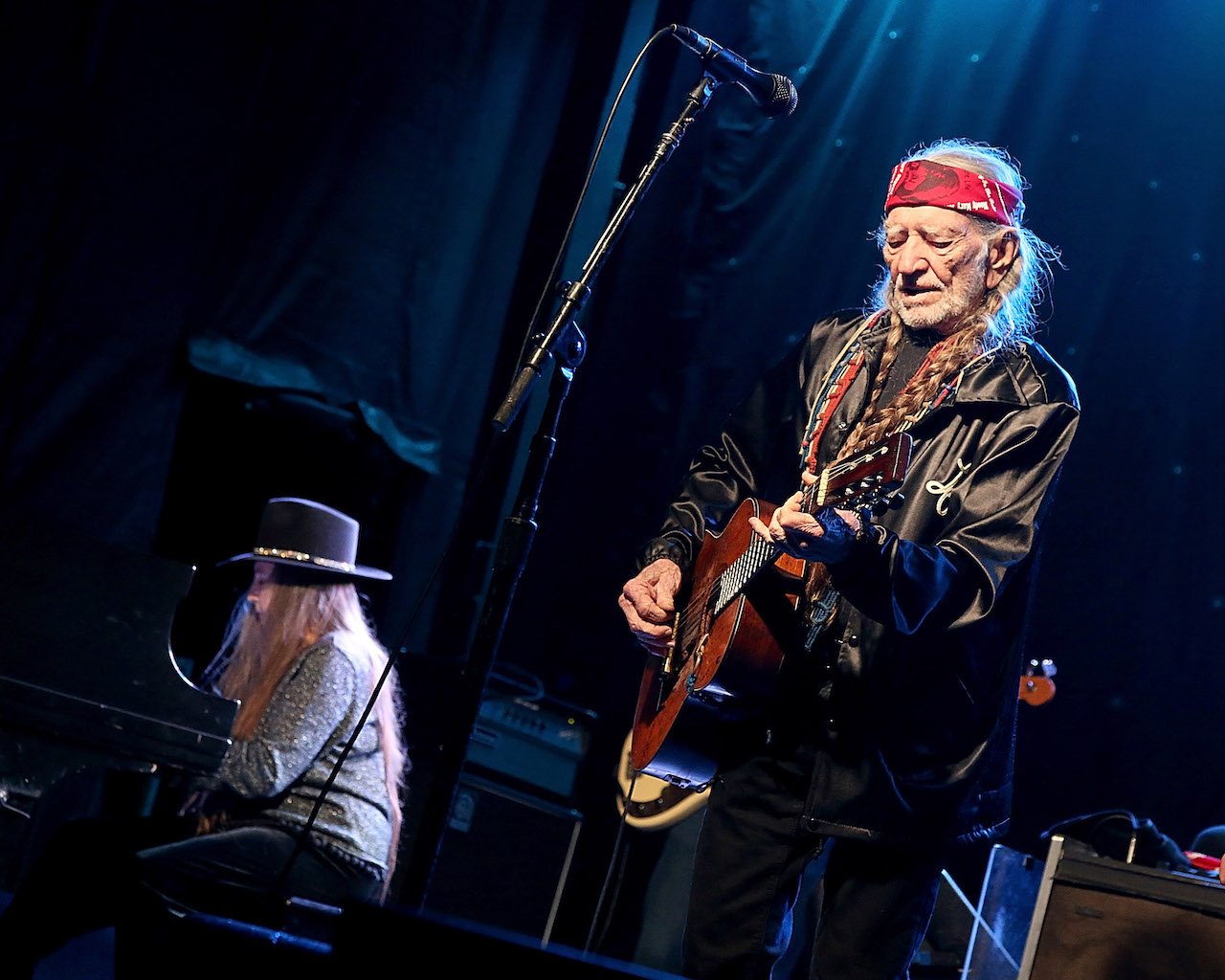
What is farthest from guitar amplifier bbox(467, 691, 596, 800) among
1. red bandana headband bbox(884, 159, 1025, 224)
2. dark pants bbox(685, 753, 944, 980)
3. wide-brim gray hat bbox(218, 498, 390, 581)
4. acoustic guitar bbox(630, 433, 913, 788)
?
red bandana headband bbox(884, 159, 1025, 224)

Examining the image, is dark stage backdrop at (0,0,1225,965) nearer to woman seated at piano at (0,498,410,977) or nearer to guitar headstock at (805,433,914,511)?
woman seated at piano at (0,498,410,977)

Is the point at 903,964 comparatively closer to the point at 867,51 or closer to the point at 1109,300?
the point at 1109,300

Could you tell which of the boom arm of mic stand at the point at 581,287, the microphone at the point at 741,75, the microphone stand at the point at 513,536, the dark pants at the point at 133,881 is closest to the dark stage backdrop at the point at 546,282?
the dark pants at the point at 133,881

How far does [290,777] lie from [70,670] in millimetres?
660

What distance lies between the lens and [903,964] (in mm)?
2426

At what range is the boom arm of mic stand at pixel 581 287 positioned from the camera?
2758 millimetres

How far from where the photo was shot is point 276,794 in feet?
11.7

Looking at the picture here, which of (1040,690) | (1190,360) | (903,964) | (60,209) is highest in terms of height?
(1190,360)

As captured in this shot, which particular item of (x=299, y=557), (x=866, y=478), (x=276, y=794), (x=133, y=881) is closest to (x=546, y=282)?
(x=299, y=557)

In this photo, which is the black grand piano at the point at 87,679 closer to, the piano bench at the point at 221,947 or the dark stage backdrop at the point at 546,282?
the dark stage backdrop at the point at 546,282

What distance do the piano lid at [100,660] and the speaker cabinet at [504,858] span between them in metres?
1.04

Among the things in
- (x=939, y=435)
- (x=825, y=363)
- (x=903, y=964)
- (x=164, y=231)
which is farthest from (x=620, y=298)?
(x=903, y=964)

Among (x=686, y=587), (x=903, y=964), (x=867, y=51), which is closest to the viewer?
(x=903, y=964)

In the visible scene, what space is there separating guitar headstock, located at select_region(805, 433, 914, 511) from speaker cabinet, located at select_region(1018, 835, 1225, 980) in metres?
0.75
